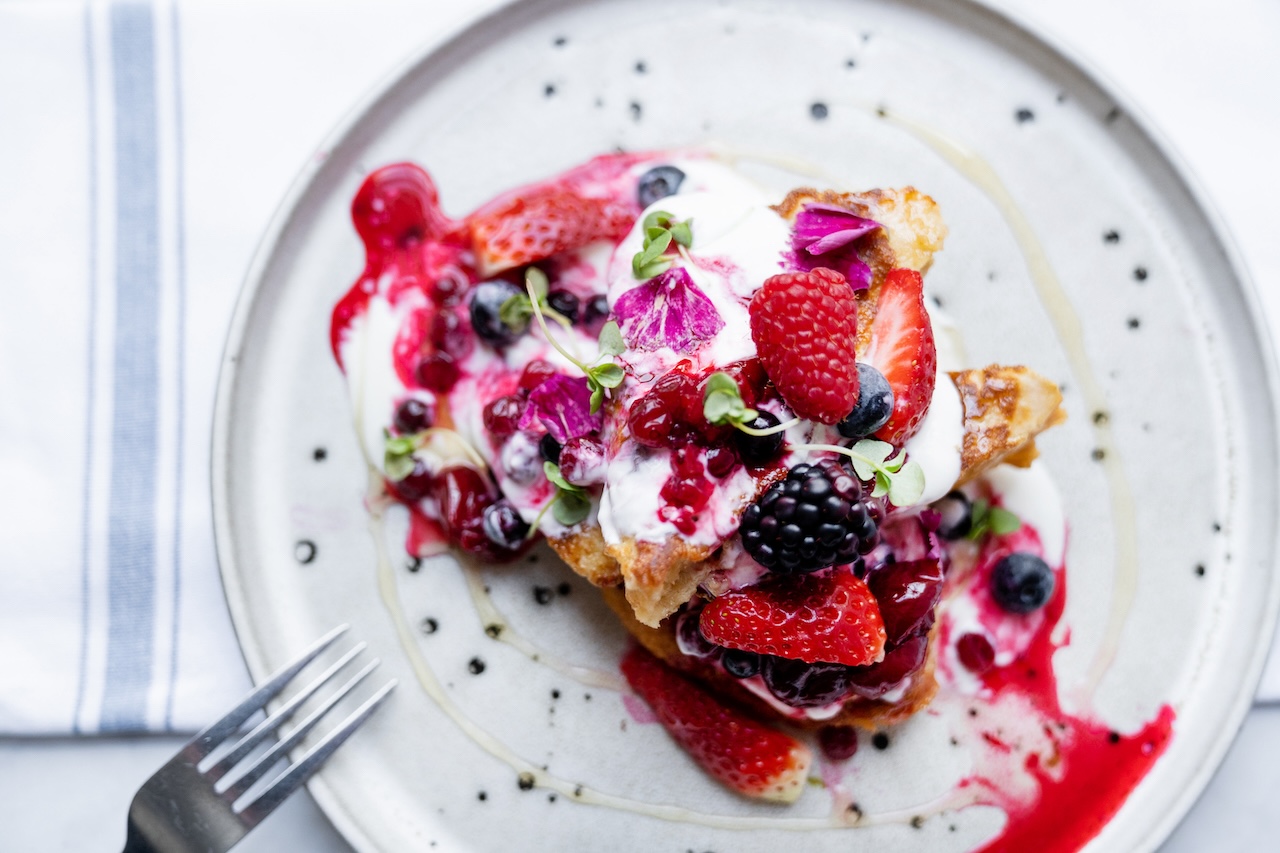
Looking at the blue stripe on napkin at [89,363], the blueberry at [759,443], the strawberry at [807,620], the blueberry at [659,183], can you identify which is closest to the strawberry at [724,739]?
the strawberry at [807,620]

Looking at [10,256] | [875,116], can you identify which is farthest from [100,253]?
[875,116]

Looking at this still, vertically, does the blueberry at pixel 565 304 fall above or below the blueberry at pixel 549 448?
above

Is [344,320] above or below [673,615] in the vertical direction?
above

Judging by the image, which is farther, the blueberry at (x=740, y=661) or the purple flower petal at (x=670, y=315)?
the blueberry at (x=740, y=661)

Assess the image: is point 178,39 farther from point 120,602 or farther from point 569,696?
point 569,696

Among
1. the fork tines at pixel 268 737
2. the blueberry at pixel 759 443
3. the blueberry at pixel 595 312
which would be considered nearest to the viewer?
the blueberry at pixel 759 443

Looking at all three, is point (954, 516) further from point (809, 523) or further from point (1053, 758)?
point (809, 523)

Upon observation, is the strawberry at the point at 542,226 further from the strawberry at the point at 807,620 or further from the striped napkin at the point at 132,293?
the strawberry at the point at 807,620
